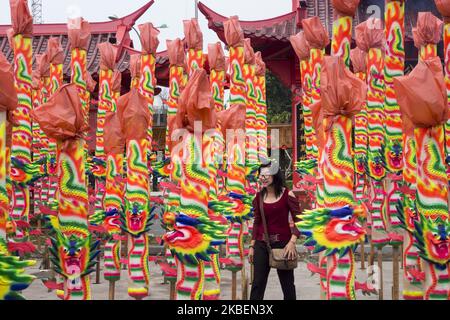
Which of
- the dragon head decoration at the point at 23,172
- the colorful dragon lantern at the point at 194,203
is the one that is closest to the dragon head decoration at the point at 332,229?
the colorful dragon lantern at the point at 194,203

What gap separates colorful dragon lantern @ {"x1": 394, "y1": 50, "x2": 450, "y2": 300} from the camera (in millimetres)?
4512

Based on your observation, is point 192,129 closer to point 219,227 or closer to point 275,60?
point 219,227

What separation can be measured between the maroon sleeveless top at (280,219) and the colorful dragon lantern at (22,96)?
361 centimetres

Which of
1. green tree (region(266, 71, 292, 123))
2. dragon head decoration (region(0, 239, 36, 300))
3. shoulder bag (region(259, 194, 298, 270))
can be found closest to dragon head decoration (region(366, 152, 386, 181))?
shoulder bag (region(259, 194, 298, 270))

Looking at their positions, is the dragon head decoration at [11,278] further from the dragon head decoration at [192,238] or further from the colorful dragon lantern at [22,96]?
the colorful dragon lantern at [22,96]

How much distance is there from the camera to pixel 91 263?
5086 millimetres

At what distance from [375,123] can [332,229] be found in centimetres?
310

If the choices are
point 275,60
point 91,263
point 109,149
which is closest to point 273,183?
point 91,263

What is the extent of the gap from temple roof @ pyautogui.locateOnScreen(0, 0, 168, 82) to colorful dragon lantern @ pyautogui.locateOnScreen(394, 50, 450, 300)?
11.2 m

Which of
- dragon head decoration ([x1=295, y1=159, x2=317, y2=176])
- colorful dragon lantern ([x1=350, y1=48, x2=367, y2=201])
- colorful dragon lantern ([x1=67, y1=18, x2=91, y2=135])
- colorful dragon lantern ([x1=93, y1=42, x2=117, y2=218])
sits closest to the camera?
dragon head decoration ([x1=295, y1=159, x2=317, y2=176])

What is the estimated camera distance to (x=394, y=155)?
6.63 metres

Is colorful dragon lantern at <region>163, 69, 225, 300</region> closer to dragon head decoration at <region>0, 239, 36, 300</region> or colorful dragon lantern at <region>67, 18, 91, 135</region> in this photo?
dragon head decoration at <region>0, 239, 36, 300</region>

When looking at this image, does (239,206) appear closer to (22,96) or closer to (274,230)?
(274,230)

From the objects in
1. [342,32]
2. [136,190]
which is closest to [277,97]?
[342,32]
